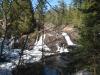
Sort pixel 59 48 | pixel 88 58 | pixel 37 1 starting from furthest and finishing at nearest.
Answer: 1. pixel 88 58
2. pixel 59 48
3. pixel 37 1

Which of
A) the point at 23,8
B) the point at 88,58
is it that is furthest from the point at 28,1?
the point at 88,58

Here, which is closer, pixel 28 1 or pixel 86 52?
pixel 28 1

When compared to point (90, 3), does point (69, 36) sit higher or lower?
lower

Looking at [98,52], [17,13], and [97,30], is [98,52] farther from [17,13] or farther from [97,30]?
[17,13]

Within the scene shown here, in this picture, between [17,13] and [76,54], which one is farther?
[76,54]

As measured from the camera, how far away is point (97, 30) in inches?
704

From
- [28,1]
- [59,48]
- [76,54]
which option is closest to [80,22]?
[76,54]

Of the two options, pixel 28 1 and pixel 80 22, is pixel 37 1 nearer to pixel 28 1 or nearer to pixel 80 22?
pixel 28 1

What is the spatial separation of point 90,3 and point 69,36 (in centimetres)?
184

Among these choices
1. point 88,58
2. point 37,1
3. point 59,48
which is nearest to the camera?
point 37,1

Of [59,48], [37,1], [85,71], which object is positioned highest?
[37,1]

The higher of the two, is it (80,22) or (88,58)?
(80,22)

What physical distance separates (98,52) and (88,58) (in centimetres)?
63

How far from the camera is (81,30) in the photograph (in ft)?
58.5
